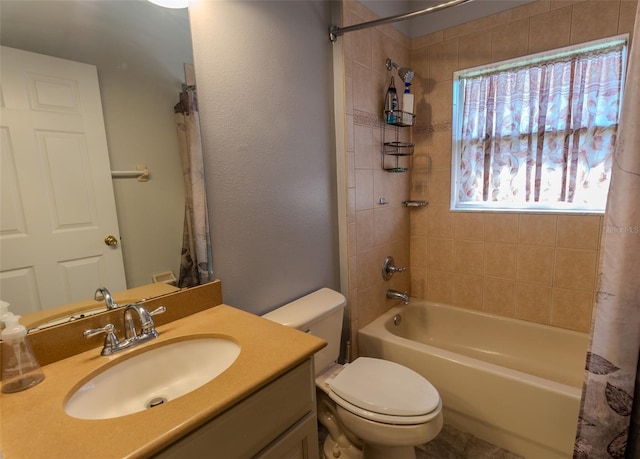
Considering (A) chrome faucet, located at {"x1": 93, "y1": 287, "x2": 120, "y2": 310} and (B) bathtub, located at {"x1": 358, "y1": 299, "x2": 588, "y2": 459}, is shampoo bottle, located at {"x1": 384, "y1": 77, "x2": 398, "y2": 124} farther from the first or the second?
(A) chrome faucet, located at {"x1": 93, "y1": 287, "x2": 120, "y2": 310}

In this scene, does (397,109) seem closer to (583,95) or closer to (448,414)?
(583,95)

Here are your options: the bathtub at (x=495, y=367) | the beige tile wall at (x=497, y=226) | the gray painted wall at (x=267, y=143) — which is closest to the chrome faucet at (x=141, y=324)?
the gray painted wall at (x=267, y=143)

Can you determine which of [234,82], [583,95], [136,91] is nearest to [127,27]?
[136,91]

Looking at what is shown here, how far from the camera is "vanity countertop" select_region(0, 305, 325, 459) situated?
577 millimetres

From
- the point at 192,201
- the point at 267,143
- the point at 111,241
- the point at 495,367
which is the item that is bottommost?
the point at 495,367

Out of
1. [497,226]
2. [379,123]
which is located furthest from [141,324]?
[497,226]

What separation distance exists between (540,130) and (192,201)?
6.49 feet

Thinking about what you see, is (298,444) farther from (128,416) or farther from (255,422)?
(128,416)

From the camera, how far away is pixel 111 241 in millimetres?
991

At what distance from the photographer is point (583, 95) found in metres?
1.77

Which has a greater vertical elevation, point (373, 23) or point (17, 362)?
point (373, 23)

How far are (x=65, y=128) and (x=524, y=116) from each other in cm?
226

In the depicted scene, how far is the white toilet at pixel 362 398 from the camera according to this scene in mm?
1212

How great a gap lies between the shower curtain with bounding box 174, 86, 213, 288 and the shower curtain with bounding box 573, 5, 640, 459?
1.39 m
